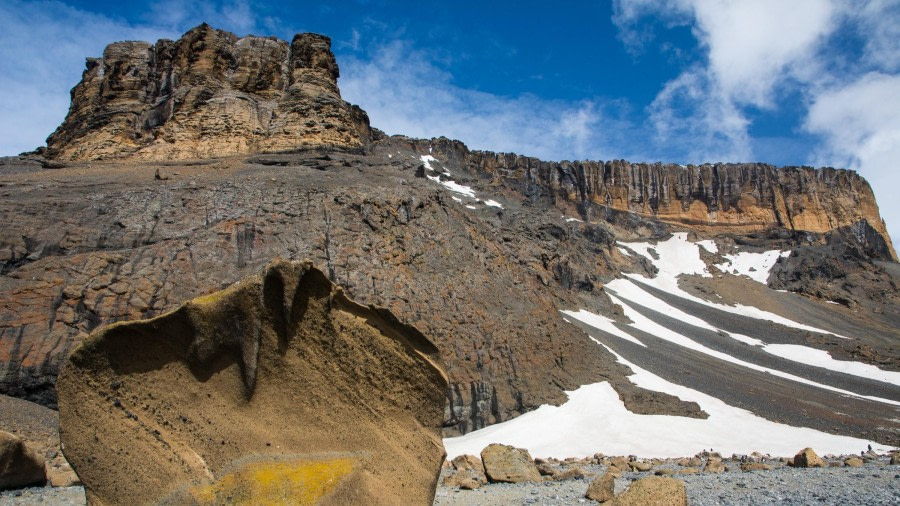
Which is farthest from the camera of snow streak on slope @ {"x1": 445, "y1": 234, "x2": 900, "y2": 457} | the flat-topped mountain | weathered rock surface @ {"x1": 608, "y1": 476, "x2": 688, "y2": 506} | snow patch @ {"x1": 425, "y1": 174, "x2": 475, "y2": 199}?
snow patch @ {"x1": 425, "y1": 174, "x2": 475, "y2": 199}

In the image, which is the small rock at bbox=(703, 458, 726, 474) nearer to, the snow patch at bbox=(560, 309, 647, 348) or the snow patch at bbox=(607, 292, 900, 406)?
the snow patch at bbox=(560, 309, 647, 348)

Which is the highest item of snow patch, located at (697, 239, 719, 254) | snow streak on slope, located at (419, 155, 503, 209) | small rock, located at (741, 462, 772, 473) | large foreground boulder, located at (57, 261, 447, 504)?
snow streak on slope, located at (419, 155, 503, 209)

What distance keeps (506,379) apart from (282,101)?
85.8ft

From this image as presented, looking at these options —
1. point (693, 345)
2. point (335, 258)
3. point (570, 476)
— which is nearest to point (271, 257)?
point (335, 258)

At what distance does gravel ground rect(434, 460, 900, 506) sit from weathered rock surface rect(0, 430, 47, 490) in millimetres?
7950

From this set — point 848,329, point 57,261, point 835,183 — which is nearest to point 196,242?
point 57,261

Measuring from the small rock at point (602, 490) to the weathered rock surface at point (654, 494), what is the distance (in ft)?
4.88

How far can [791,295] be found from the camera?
7075 centimetres

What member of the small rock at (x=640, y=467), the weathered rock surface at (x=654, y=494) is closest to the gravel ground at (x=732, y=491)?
the weathered rock surface at (x=654, y=494)

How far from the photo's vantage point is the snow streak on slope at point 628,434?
75.4ft

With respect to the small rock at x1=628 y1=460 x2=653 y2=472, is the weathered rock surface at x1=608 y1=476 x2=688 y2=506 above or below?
above

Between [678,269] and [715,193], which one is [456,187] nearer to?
[678,269]

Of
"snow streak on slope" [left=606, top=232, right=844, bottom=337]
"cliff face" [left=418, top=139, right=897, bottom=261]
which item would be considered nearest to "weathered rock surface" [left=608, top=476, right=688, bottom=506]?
"snow streak on slope" [left=606, top=232, right=844, bottom=337]

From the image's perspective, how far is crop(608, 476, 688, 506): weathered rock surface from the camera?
757 cm
